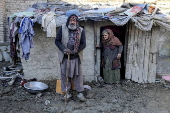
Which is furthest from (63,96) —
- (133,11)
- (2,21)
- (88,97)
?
(2,21)

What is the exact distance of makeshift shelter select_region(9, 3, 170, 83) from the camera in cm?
551

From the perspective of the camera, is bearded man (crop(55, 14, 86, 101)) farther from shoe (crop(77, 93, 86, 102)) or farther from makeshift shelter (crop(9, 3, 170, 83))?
makeshift shelter (crop(9, 3, 170, 83))

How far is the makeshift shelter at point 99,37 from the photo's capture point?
5.51 metres

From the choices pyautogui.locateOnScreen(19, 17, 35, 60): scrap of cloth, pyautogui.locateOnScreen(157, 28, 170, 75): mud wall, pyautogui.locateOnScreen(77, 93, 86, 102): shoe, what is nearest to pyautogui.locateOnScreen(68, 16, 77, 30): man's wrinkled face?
pyautogui.locateOnScreen(19, 17, 35, 60): scrap of cloth

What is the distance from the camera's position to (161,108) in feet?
15.8

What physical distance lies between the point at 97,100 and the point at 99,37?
6.50ft

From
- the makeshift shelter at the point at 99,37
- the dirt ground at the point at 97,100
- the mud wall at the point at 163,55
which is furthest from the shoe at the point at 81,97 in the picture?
the mud wall at the point at 163,55

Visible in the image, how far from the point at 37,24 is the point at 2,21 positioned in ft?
11.7

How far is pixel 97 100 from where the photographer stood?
5.15 meters

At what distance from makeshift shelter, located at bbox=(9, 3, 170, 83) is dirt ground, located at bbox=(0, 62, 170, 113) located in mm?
430

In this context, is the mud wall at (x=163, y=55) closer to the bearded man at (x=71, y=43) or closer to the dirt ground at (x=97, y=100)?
the dirt ground at (x=97, y=100)

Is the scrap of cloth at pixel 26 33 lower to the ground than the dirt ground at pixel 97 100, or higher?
higher

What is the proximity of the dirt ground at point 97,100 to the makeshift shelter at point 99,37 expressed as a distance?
1.41ft

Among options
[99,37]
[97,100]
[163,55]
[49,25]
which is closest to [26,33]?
[49,25]
